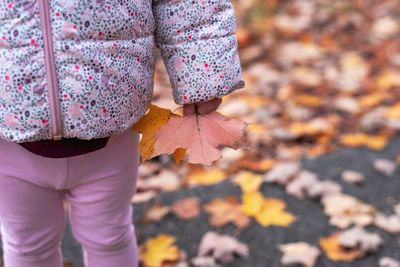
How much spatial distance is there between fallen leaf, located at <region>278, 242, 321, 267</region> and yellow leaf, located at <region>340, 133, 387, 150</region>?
2.95 feet

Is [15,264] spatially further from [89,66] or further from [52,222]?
[89,66]

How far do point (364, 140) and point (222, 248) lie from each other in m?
1.17

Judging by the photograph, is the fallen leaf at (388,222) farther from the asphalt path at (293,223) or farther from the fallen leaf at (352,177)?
the fallen leaf at (352,177)

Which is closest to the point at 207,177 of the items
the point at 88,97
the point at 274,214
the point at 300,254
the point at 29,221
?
the point at 274,214

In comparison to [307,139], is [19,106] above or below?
above

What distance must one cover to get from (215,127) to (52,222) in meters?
0.51

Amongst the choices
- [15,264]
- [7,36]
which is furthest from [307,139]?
[7,36]

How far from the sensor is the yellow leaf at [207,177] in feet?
8.03

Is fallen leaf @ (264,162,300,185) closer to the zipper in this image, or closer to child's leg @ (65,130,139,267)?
child's leg @ (65,130,139,267)

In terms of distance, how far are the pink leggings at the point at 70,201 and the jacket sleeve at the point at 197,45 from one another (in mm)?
234

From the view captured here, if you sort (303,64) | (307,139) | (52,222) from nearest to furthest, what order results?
(52,222)
(307,139)
(303,64)

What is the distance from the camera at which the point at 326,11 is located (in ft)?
14.7

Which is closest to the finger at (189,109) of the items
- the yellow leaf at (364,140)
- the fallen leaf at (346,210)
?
the fallen leaf at (346,210)

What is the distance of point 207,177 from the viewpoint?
2.49 meters
